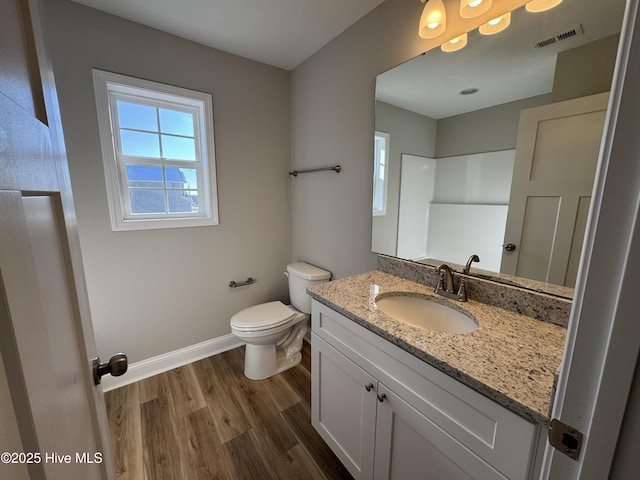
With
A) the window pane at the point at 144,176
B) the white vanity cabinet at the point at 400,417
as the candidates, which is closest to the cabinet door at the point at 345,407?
the white vanity cabinet at the point at 400,417

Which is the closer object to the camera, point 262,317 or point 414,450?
point 414,450

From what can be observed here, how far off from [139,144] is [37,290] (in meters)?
1.80

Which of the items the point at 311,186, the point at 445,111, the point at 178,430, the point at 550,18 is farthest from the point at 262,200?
the point at 550,18

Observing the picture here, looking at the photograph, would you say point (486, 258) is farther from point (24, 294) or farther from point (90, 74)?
point (90, 74)

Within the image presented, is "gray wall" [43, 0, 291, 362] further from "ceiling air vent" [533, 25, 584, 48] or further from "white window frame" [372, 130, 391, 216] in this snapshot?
"ceiling air vent" [533, 25, 584, 48]

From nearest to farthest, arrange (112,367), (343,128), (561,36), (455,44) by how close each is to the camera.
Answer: (112,367) < (561,36) < (455,44) < (343,128)

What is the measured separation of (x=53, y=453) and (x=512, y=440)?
2.91 feet

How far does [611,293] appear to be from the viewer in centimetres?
34

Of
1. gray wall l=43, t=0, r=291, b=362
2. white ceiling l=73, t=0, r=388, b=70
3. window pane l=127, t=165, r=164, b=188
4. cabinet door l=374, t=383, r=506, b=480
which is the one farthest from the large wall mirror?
window pane l=127, t=165, r=164, b=188

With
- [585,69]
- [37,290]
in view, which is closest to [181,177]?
[37,290]

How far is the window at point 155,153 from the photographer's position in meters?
1.65

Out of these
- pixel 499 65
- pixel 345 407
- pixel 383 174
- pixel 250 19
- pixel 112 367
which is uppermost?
pixel 250 19

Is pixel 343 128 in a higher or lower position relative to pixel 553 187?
higher

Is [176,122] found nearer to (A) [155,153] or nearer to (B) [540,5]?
(A) [155,153]
